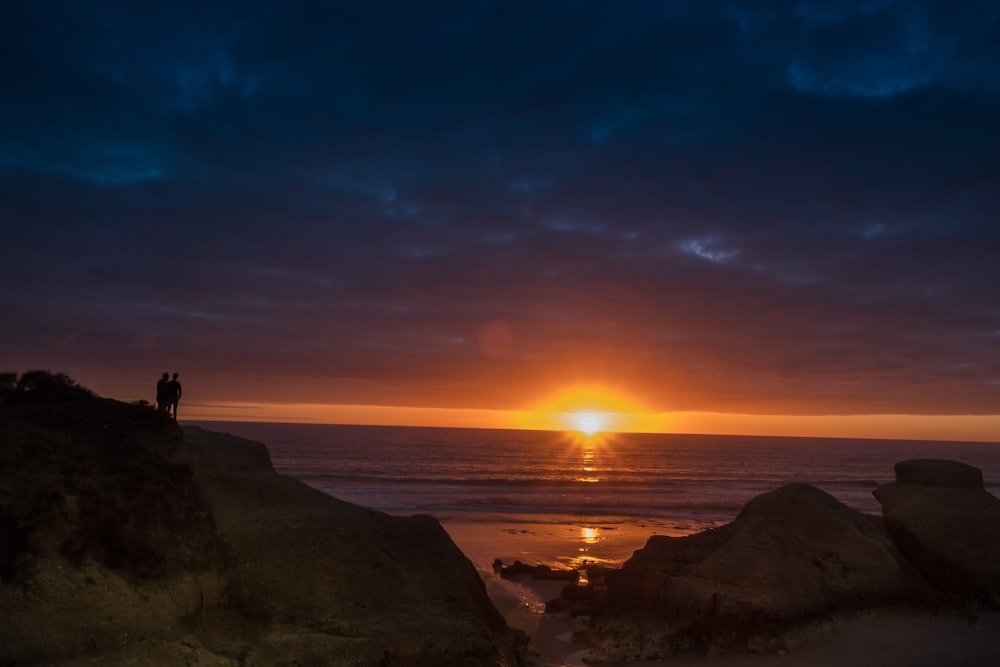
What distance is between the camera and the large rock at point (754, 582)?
45.5 feet

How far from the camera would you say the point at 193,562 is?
10250 millimetres

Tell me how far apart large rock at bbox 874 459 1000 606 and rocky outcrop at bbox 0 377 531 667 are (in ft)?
37.3

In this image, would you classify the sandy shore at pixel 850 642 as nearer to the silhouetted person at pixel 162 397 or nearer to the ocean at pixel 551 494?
the ocean at pixel 551 494

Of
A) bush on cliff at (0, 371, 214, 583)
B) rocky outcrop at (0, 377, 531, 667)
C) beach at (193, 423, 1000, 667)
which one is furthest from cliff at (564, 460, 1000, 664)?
bush on cliff at (0, 371, 214, 583)

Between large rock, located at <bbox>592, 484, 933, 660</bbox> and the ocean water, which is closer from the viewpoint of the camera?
large rock, located at <bbox>592, 484, 933, 660</bbox>

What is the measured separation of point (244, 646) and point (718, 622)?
32.8 feet

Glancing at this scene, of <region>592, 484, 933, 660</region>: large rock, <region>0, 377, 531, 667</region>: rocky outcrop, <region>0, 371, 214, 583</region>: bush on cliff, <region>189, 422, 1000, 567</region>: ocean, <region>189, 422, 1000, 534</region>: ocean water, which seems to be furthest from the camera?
<region>189, 422, 1000, 534</region>: ocean water

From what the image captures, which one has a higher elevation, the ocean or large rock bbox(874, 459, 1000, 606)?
large rock bbox(874, 459, 1000, 606)

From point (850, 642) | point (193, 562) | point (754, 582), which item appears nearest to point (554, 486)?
point (754, 582)

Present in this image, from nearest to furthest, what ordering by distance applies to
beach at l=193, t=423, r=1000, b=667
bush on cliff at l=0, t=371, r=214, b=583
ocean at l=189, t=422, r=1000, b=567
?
bush on cliff at l=0, t=371, r=214, b=583
beach at l=193, t=423, r=1000, b=667
ocean at l=189, t=422, r=1000, b=567

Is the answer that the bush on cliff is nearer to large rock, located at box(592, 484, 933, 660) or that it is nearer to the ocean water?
large rock, located at box(592, 484, 933, 660)

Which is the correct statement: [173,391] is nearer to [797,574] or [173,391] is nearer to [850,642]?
[797,574]

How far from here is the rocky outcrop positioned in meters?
8.59

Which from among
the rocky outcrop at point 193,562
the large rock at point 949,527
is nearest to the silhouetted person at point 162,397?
the rocky outcrop at point 193,562
